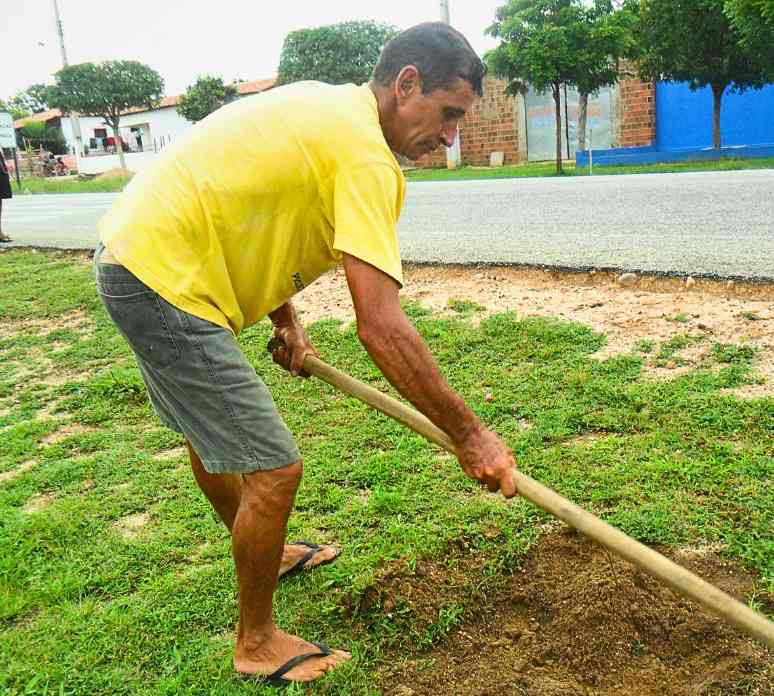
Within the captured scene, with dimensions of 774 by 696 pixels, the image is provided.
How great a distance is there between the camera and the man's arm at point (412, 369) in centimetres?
191

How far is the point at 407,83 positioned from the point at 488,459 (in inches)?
40.2

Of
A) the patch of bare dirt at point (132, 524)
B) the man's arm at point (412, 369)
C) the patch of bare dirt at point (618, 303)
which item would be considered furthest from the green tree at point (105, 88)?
the man's arm at point (412, 369)

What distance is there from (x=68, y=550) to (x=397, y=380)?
191 cm

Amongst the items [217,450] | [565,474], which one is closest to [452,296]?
[565,474]

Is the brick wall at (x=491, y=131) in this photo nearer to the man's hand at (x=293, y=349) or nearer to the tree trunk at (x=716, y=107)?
the tree trunk at (x=716, y=107)

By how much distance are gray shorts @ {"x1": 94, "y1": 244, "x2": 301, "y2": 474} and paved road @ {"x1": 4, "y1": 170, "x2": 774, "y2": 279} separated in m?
3.96

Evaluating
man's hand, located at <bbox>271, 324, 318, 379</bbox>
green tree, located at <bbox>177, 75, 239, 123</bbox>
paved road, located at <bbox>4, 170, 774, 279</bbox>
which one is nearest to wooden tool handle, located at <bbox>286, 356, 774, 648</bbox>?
man's hand, located at <bbox>271, 324, 318, 379</bbox>

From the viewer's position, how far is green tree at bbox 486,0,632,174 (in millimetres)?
18641

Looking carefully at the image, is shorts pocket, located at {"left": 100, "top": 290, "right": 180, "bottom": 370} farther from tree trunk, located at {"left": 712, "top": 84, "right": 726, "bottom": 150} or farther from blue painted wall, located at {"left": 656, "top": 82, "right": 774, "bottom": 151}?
blue painted wall, located at {"left": 656, "top": 82, "right": 774, "bottom": 151}

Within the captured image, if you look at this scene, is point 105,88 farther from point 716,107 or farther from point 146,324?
point 146,324

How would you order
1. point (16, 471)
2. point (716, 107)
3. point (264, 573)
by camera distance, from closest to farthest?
point (264, 573) < point (16, 471) < point (716, 107)

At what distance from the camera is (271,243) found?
2094mm

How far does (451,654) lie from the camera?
8.37 feet

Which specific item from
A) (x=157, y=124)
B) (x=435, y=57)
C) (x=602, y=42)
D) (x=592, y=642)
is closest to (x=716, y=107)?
(x=602, y=42)
